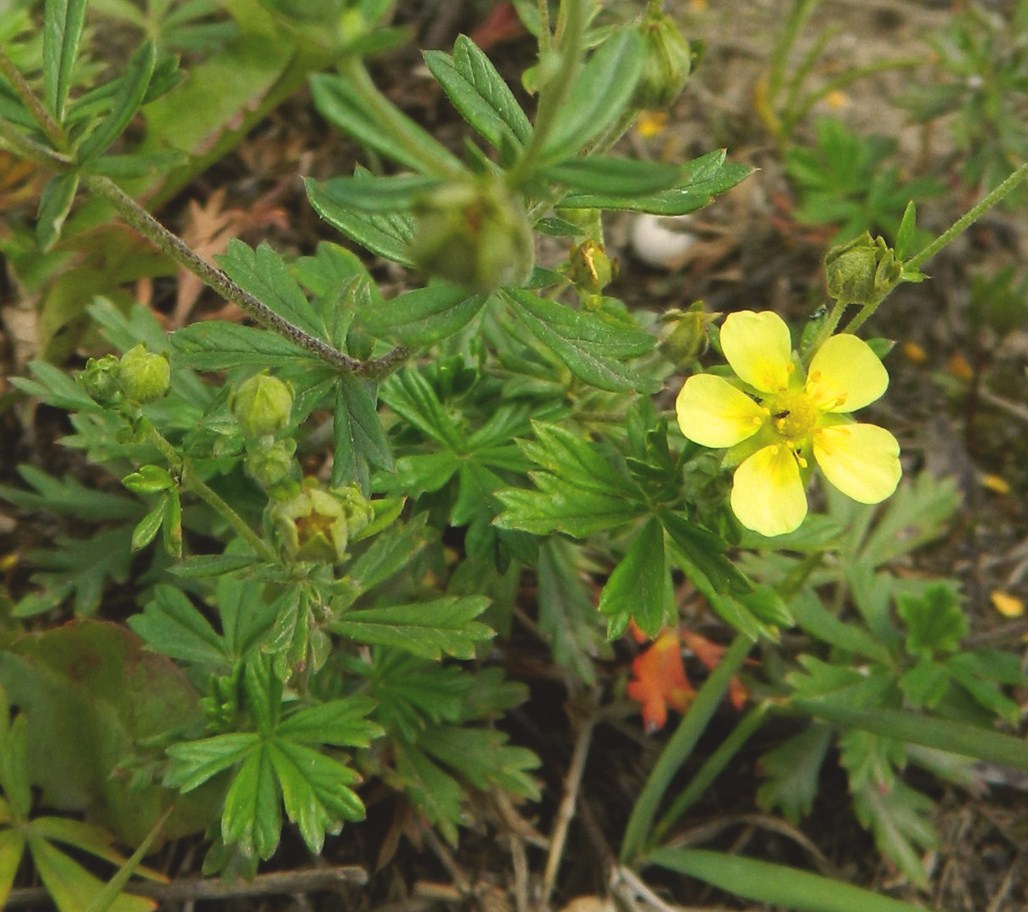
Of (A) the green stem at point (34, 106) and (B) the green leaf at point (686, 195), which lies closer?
(A) the green stem at point (34, 106)

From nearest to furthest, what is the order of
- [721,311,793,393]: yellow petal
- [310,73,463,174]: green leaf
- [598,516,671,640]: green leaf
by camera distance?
[310,73,463,174]: green leaf < [721,311,793,393]: yellow petal < [598,516,671,640]: green leaf

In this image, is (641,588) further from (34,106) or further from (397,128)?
(34,106)

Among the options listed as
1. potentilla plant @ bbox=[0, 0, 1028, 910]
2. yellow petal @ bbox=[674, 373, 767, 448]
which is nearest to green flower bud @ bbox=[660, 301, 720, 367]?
potentilla plant @ bbox=[0, 0, 1028, 910]

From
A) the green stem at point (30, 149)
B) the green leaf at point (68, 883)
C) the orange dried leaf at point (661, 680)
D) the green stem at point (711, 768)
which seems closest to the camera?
the green stem at point (30, 149)

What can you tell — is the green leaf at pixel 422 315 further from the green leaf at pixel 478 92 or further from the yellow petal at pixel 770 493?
the yellow petal at pixel 770 493

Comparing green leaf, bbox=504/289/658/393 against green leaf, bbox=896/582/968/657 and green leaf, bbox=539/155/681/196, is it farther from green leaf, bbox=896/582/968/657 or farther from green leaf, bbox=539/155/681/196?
green leaf, bbox=896/582/968/657

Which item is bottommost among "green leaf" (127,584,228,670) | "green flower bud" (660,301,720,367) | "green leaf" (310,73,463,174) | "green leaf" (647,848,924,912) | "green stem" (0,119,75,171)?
"green leaf" (647,848,924,912)

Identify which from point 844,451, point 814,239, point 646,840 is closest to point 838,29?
point 814,239

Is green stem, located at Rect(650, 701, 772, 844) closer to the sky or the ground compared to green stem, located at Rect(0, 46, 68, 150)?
closer to the ground

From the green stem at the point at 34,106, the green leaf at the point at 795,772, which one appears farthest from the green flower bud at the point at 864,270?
the green leaf at the point at 795,772
